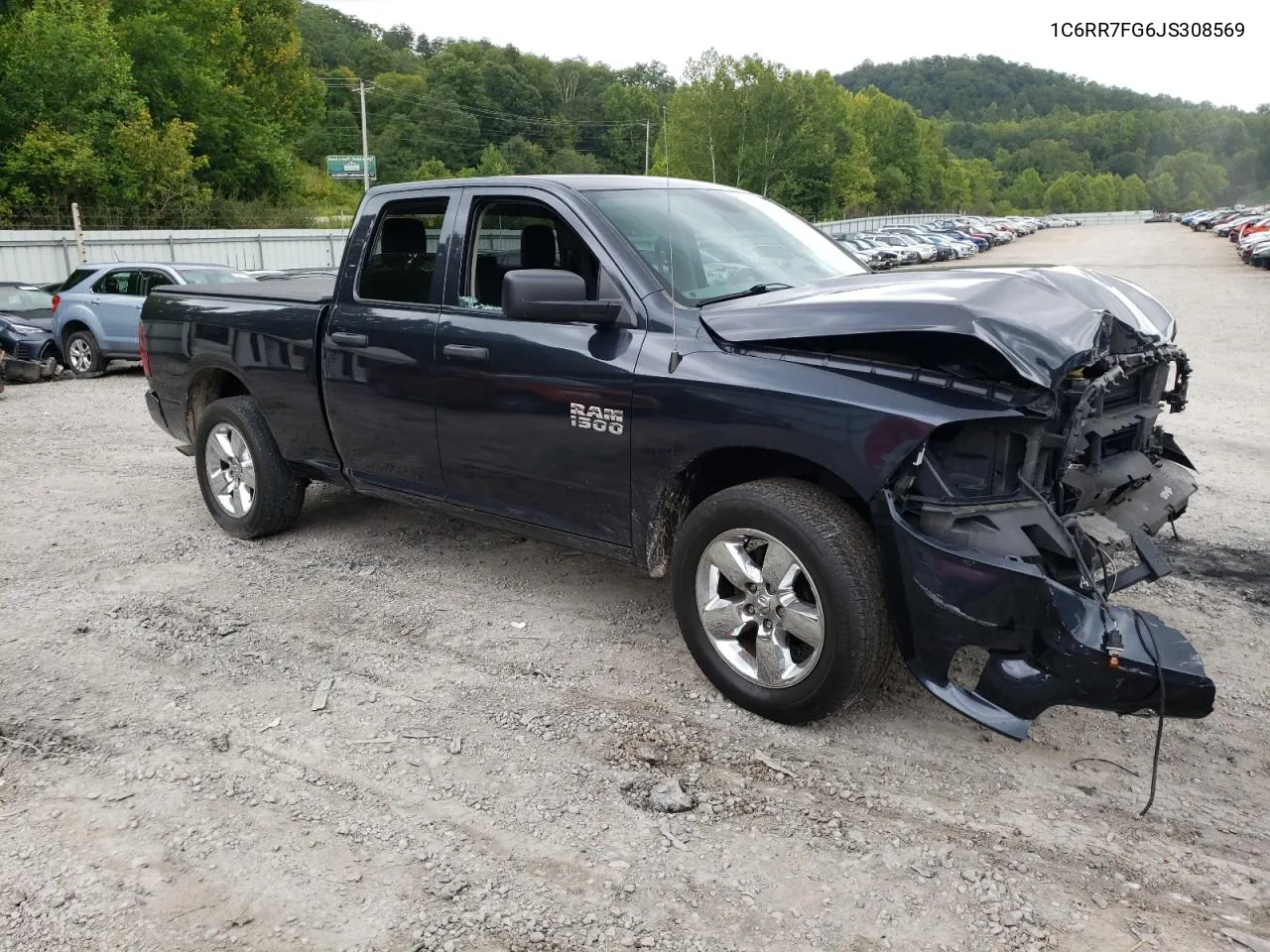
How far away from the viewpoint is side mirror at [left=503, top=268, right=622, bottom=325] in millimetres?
3887

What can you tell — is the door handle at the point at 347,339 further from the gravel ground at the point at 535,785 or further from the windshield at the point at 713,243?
the windshield at the point at 713,243

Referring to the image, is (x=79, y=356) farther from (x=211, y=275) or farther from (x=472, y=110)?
(x=472, y=110)

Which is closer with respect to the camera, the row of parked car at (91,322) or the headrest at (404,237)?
the headrest at (404,237)

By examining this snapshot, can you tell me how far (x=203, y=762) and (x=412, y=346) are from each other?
6.77ft

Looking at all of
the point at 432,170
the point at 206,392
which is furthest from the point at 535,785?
the point at 432,170

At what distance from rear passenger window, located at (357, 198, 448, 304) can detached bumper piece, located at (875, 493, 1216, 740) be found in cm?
261

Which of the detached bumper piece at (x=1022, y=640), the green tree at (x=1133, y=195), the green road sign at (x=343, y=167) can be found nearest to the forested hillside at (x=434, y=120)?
the green road sign at (x=343, y=167)

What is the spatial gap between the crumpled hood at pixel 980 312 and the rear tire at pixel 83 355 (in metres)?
13.1

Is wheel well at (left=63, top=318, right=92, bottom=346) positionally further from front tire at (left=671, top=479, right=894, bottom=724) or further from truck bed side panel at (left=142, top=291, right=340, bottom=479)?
front tire at (left=671, top=479, right=894, bottom=724)

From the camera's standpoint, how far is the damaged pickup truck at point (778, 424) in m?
3.24

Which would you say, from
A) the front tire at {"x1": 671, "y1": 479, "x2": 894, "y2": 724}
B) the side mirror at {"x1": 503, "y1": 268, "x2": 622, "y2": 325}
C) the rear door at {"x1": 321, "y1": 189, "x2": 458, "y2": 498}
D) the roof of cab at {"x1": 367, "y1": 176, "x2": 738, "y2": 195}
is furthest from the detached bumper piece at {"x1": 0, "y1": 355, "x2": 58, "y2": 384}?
the front tire at {"x1": 671, "y1": 479, "x2": 894, "y2": 724}

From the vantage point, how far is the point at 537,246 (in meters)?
4.71

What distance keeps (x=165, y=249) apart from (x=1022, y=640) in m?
30.4

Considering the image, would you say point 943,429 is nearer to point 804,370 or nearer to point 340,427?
point 804,370
